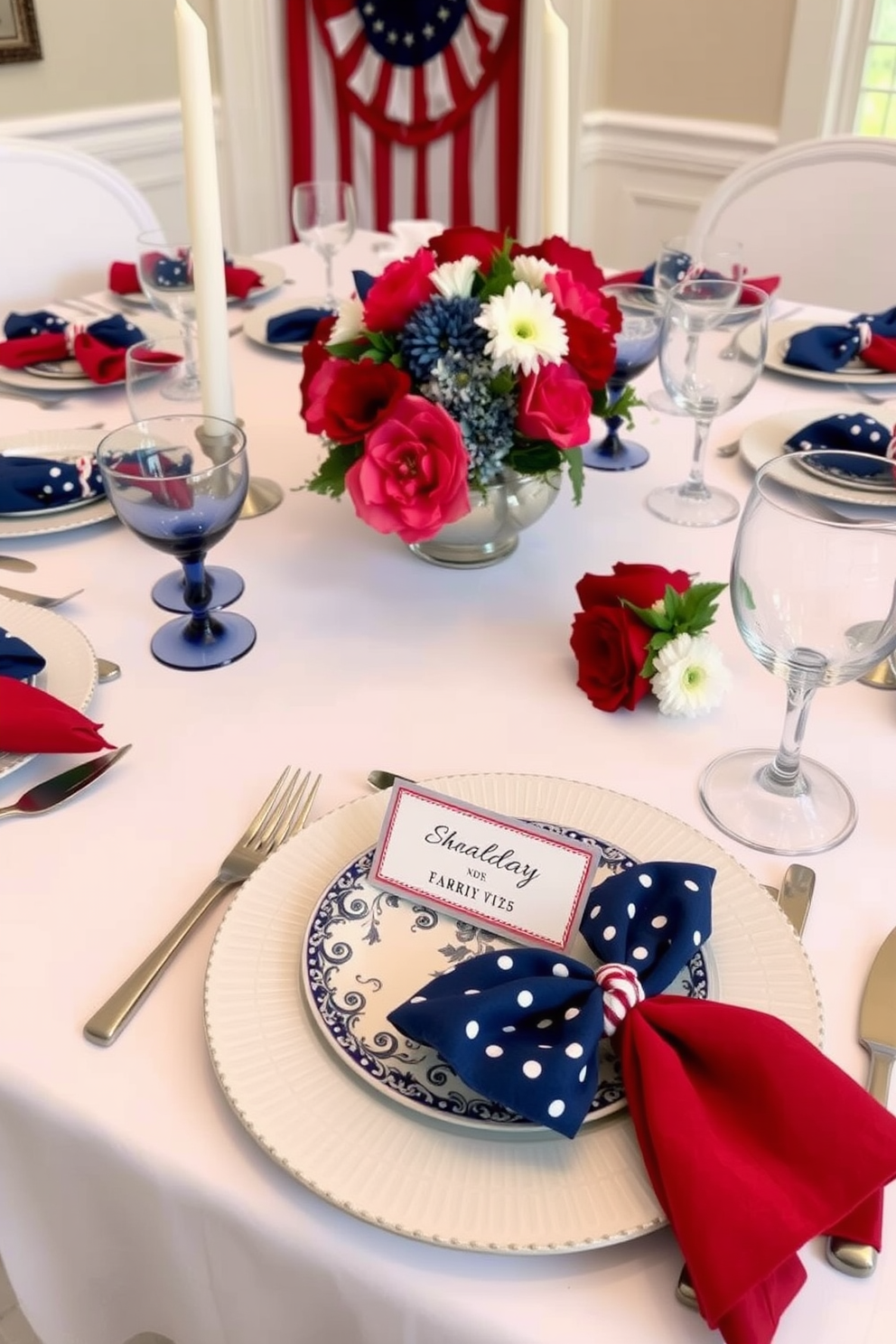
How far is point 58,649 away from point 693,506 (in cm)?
60

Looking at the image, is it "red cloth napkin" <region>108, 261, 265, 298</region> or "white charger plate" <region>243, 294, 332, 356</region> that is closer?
"white charger plate" <region>243, 294, 332, 356</region>

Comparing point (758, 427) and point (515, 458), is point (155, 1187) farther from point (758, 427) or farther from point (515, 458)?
point (758, 427)

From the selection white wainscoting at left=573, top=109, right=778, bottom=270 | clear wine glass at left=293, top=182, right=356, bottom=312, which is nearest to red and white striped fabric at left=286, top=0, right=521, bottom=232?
white wainscoting at left=573, top=109, right=778, bottom=270

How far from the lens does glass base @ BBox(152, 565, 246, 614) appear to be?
92 cm

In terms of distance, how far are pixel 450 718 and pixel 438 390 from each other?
9.6 inches

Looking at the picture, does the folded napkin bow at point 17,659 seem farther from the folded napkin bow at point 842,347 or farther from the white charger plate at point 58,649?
the folded napkin bow at point 842,347

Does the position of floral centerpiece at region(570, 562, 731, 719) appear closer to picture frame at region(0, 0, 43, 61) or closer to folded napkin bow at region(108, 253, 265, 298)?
folded napkin bow at region(108, 253, 265, 298)

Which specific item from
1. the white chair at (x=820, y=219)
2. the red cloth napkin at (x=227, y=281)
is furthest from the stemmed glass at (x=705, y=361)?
the white chair at (x=820, y=219)

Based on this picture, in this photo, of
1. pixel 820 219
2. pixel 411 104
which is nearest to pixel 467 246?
pixel 820 219

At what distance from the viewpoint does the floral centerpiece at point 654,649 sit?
0.77m

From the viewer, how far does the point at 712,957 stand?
56 cm

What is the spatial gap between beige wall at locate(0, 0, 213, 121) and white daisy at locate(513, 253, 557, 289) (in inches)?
80.5

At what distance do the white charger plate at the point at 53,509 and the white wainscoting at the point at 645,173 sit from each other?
78.5 inches

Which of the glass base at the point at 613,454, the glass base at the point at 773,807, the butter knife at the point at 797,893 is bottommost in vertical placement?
the glass base at the point at 773,807
